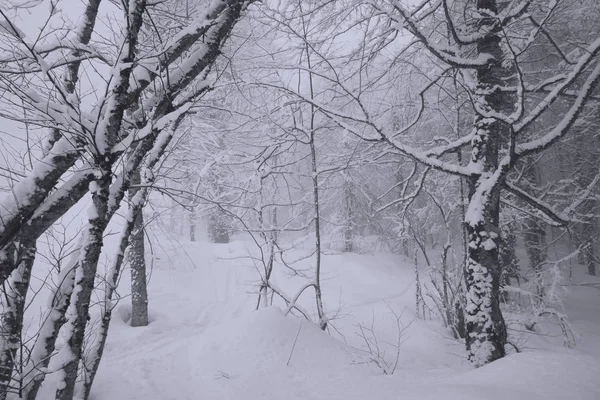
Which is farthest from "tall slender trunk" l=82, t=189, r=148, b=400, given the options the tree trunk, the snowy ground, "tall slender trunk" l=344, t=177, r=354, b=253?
"tall slender trunk" l=344, t=177, r=354, b=253

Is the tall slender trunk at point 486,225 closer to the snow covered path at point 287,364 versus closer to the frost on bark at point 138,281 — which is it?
the snow covered path at point 287,364

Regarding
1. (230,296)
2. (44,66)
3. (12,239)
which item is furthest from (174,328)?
(44,66)

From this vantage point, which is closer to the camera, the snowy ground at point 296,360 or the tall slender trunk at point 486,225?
the snowy ground at point 296,360

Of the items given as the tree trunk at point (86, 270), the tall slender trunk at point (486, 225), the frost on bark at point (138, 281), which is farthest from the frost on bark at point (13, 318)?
the tall slender trunk at point (486, 225)

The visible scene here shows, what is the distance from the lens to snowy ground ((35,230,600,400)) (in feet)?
8.89

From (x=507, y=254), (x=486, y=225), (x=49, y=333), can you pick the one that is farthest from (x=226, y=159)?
(x=507, y=254)

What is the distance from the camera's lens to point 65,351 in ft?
8.91

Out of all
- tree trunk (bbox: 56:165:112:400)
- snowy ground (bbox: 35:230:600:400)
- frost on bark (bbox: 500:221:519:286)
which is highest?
tree trunk (bbox: 56:165:112:400)

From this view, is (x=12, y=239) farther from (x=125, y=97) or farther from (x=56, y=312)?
(x=125, y=97)

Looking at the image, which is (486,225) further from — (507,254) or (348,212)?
(348,212)

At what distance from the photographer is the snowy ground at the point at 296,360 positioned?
271cm

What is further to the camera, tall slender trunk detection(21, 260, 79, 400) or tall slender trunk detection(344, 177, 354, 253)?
tall slender trunk detection(344, 177, 354, 253)

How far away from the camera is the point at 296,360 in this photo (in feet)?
14.9

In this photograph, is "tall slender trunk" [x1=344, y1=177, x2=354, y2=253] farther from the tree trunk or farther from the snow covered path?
the tree trunk
